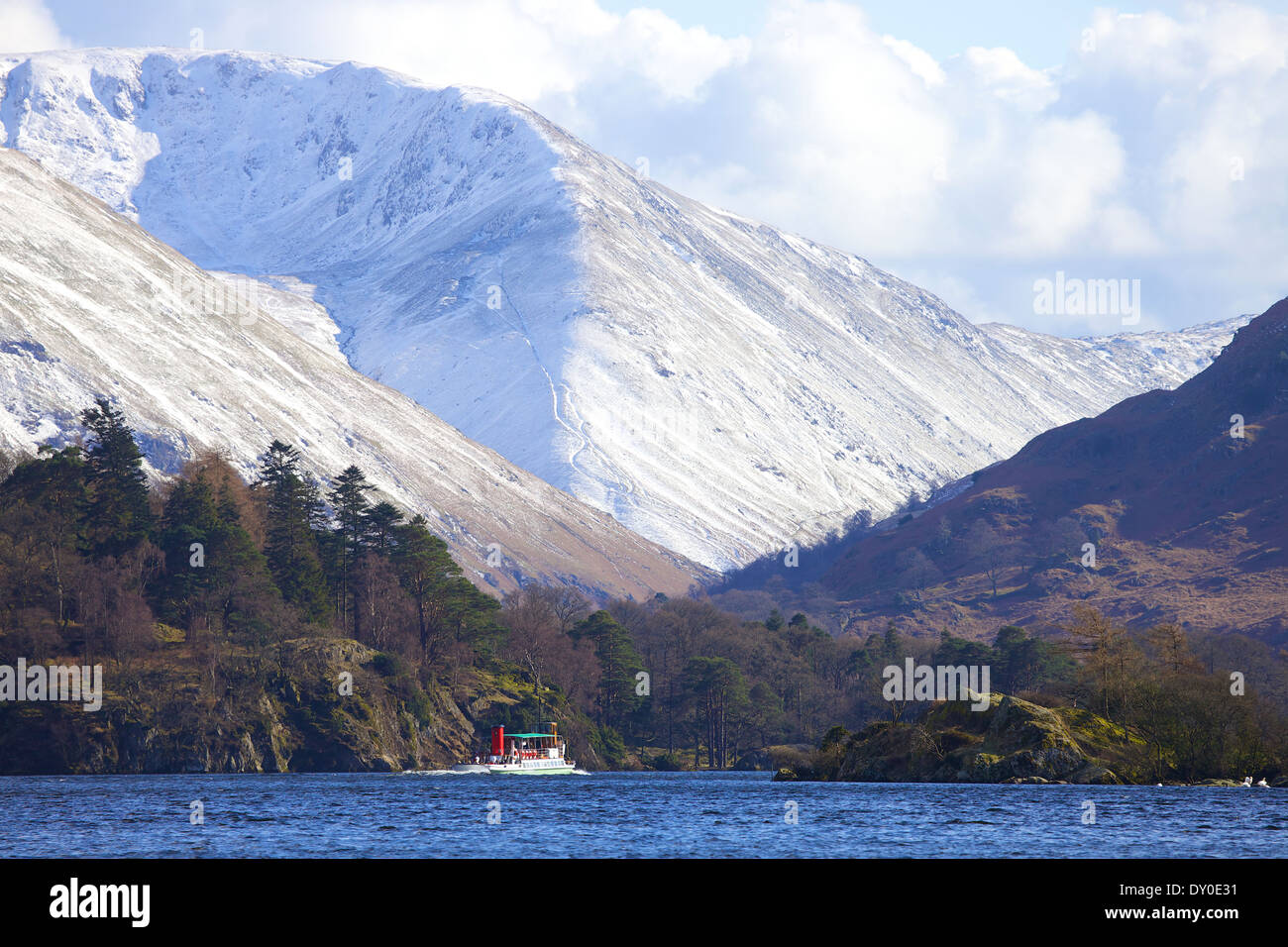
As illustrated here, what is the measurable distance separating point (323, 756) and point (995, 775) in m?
63.5

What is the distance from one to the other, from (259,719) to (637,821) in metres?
69.6

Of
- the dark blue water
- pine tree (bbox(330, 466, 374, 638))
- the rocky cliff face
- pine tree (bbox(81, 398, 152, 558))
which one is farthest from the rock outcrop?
pine tree (bbox(81, 398, 152, 558))

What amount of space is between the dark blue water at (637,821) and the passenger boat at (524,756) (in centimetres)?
3135

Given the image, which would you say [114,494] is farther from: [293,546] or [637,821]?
[637,821]

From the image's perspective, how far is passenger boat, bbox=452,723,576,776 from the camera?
434ft

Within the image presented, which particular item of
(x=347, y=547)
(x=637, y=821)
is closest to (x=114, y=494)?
(x=347, y=547)

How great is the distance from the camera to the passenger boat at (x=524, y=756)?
132250mm

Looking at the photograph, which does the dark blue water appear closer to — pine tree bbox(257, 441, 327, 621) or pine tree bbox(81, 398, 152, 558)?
pine tree bbox(81, 398, 152, 558)

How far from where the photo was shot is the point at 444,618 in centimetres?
15488

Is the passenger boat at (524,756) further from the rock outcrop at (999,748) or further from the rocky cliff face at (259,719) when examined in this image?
the rock outcrop at (999,748)

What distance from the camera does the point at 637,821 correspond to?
226ft

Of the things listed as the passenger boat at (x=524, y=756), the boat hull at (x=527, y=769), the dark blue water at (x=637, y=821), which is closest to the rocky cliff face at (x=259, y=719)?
the passenger boat at (x=524, y=756)
